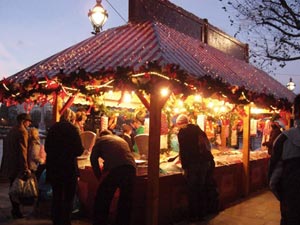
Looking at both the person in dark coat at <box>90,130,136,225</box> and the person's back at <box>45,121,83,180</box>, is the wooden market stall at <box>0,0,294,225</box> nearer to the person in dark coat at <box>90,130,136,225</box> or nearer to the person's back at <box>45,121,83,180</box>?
the person in dark coat at <box>90,130,136,225</box>

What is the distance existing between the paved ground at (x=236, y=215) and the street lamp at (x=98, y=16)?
473cm

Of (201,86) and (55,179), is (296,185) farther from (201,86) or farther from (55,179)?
(55,179)

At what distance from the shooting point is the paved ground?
736 centimetres

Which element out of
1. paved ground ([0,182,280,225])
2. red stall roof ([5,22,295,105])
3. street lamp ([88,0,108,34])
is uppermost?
street lamp ([88,0,108,34])

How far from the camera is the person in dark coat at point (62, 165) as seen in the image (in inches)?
242

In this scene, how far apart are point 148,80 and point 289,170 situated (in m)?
2.83

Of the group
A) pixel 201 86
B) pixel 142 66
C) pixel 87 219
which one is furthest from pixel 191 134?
pixel 87 219

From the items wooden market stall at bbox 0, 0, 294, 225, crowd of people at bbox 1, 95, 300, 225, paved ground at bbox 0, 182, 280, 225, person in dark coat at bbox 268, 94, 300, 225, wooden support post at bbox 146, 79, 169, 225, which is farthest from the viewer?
paved ground at bbox 0, 182, 280, 225

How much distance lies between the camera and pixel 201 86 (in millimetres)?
6707

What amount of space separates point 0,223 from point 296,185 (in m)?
5.50

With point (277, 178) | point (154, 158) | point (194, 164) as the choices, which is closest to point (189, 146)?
point (194, 164)

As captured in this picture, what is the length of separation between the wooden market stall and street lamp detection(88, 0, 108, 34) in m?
1.06

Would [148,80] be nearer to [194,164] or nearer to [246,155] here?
[194,164]

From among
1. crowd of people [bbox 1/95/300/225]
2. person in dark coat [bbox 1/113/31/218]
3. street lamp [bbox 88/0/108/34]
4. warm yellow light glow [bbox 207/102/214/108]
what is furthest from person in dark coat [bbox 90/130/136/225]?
warm yellow light glow [bbox 207/102/214/108]
